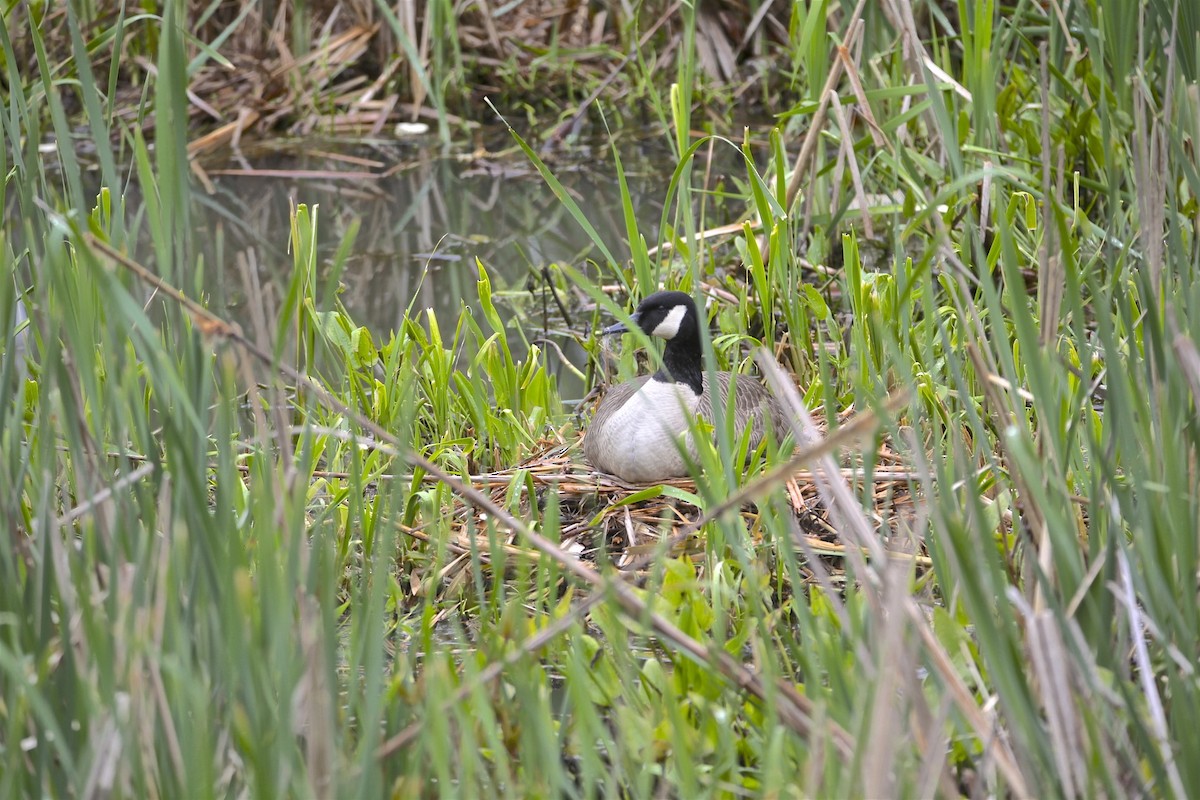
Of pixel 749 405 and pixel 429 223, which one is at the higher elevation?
pixel 749 405

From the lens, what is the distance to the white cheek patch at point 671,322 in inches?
142

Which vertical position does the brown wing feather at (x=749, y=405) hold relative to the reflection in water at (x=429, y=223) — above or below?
above

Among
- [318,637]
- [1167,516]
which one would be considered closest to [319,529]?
[318,637]

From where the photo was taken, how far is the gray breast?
3.21 metres

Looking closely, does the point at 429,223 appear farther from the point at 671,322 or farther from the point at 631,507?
the point at 631,507

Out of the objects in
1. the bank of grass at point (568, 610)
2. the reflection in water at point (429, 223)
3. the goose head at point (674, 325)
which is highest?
the bank of grass at point (568, 610)

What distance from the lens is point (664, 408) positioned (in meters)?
3.51

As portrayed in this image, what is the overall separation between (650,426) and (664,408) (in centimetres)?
34

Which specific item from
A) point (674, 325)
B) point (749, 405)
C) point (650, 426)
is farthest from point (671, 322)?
point (650, 426)

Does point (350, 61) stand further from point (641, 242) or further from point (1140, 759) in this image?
point (1140, 759)

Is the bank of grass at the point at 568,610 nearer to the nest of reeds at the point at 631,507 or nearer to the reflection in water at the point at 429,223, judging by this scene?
the nest of reeds at the point at 631,507

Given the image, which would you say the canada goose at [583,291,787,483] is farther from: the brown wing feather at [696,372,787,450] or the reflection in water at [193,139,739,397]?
the reflection in water at [193,139,739,397]

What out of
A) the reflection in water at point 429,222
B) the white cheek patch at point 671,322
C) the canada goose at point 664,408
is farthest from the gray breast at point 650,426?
the reflection in water at point 429,222

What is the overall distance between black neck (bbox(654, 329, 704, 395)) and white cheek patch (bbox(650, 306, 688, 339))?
4 cm
